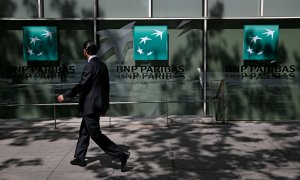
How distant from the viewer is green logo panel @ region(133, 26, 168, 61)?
959cm

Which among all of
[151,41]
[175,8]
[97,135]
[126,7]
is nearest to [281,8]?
[175,8]

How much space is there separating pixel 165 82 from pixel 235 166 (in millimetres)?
4211

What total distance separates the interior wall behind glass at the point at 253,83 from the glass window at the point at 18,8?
4695mm

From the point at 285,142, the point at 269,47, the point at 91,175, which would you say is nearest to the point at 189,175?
the point at 91,175

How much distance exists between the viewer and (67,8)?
974 cm

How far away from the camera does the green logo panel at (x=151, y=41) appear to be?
959cm

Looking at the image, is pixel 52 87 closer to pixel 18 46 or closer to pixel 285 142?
pixel 18 46

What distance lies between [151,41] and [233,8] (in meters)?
2.29

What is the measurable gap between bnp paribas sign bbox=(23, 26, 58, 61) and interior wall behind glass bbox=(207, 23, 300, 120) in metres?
4.11

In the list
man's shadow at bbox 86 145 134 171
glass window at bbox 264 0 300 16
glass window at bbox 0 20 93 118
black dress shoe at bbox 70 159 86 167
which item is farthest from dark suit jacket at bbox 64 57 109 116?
glass window at bbox 264 0 300 16

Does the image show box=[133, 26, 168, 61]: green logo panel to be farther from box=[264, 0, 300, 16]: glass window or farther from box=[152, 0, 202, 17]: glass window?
box=[264, 0, 300, 16]: glass window

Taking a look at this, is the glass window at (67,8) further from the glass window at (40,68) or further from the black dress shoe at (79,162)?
the black dress shoe at (79,162)

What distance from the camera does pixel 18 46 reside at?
9.87 m

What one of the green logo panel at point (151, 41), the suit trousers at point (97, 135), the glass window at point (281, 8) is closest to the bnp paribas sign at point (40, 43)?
the green logo panel at point (151, 41)
